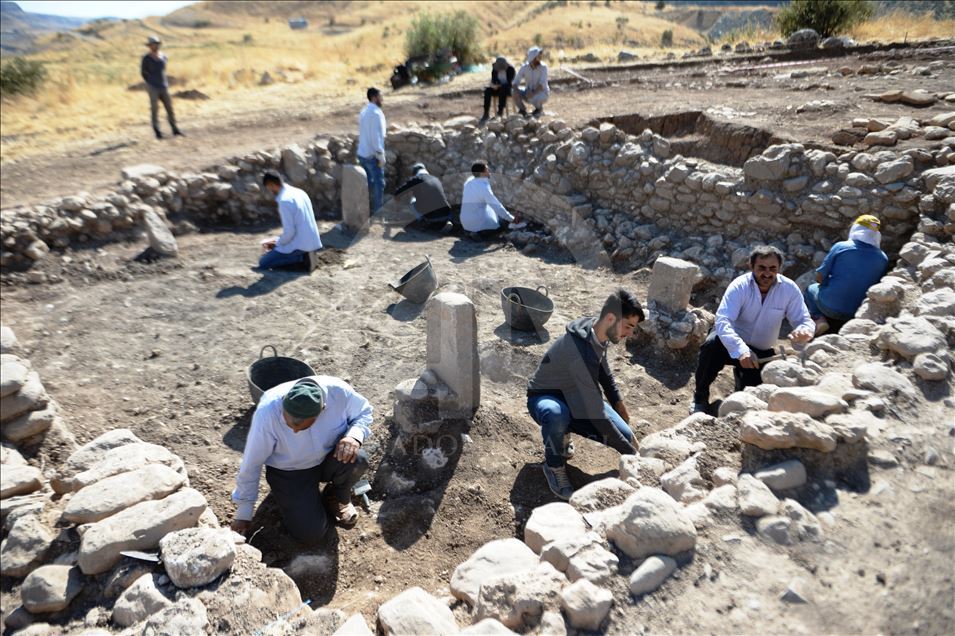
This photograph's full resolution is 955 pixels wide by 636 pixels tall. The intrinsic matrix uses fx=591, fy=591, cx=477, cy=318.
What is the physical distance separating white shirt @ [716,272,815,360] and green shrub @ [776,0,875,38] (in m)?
12.4

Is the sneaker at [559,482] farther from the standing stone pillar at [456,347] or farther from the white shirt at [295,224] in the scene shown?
the white shirt at [295,224]

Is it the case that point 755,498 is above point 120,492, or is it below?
above

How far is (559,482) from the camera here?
4137 millimetres

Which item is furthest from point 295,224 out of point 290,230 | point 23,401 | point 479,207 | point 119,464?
point 119,464

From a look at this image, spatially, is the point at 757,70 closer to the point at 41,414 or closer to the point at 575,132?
the point at 575,132

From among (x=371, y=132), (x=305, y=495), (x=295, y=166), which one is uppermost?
(x=371, y=132)

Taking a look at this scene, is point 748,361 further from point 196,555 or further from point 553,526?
point 196,555

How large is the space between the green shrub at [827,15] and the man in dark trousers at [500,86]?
7.84 m

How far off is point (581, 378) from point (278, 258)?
195 inches

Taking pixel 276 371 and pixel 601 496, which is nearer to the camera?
pixel 601 496

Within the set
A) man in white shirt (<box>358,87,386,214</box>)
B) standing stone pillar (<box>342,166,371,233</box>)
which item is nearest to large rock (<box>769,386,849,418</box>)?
standing stone pillar (<box>342,166,371,233</box>)

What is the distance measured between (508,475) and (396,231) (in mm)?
5741

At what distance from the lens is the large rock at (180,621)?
2.62 meters

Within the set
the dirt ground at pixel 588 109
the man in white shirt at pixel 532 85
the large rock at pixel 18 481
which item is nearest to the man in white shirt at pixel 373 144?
the dirt ground at pixel 588 109
